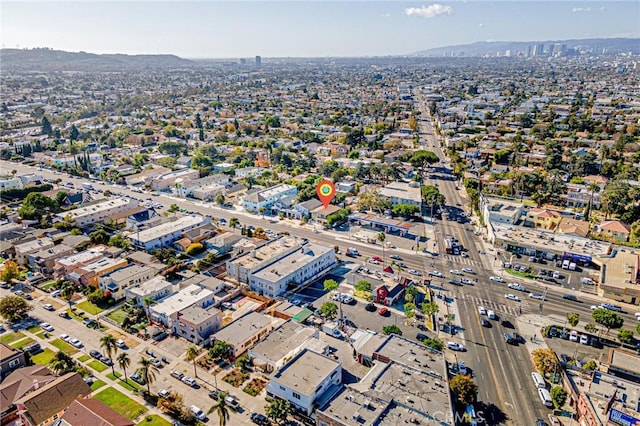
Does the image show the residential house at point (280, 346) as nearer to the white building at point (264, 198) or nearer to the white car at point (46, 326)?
the white car at point (46, 326)

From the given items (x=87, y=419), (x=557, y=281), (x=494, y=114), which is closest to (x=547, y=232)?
(x=557, y=281)

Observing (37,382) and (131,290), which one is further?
(131,290)

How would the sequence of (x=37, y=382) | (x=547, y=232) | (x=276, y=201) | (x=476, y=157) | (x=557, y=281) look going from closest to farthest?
(x=37, y=382)
(x=557, y=281)
(x=547, y=232)
(x=276, y=201)
(x=476, y=157)

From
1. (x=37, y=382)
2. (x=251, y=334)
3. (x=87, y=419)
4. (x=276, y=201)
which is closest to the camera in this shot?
(x=87, y=419)

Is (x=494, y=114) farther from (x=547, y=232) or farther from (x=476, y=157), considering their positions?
(x=547, y=232)

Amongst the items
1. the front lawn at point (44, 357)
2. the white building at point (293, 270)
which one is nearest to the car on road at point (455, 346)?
the white building at point (293, 270)

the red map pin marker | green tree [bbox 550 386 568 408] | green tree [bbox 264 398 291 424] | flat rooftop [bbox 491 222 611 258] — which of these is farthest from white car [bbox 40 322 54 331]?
flat rooftop [bbox 491 222 611 258]

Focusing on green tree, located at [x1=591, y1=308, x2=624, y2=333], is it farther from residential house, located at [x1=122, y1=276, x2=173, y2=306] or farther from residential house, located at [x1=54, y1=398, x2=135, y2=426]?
residential house, located at [x1=122, y1=276, x2=173, y2=306]
